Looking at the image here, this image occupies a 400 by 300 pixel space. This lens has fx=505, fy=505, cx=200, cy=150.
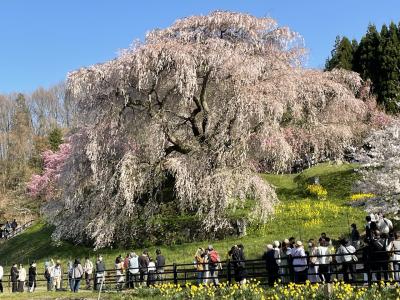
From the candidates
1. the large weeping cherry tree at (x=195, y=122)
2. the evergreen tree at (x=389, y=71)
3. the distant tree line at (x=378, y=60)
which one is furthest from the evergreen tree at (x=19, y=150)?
the evergreen tree at (x=389, y=71)

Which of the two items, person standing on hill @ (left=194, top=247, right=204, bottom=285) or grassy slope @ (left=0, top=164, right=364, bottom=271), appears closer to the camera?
person standing on hill @ (left=194, top=247, right=204, bottom=285)

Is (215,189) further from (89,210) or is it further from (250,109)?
(89,210)

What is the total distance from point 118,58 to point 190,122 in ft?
16.5

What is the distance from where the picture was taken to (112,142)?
2477 centimetres

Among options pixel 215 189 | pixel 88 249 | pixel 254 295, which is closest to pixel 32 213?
pixel 88 249

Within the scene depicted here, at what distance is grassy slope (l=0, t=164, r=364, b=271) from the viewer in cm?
2250

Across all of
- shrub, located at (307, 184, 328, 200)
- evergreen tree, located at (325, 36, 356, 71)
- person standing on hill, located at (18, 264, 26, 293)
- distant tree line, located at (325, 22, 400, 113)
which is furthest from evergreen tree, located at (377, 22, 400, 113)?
person standing on hill, located at (18, 264, 26, 293)

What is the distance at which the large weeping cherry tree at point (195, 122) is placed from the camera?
23.2 metres

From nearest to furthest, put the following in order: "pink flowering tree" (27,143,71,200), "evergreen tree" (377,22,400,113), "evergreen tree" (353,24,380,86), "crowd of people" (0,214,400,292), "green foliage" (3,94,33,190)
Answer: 1. "crowd of people" (0,214,400,292)
2. "evergreen tree" (377,22,400,113)
3. "evergreen tree" (353,24,380,86)
4. "pink flowering tree" (27,143,71,200)
5. "green foliage" (3,94,33,190)

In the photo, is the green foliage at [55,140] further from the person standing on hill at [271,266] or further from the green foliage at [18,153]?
the person standing on hill at [271,266]

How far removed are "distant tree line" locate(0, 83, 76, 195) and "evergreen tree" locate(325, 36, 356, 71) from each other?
1087 inches

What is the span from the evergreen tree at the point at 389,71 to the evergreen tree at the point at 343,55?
3.65 metres

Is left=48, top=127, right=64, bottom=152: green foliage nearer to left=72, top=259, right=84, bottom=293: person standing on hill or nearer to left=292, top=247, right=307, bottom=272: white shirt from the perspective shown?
left=72, top=259, right=84, bottom=293: person standing on hill

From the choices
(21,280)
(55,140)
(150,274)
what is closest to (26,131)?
(55,140)
